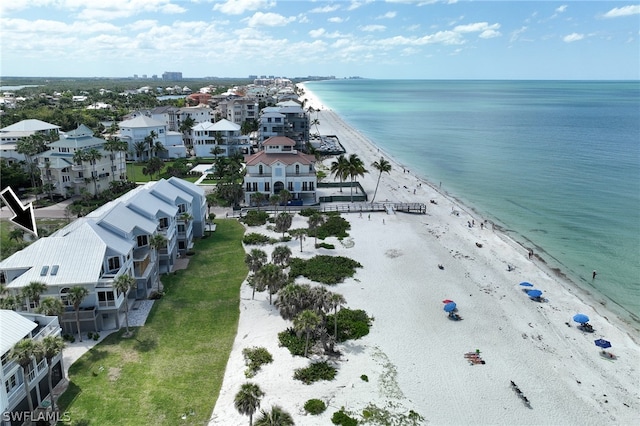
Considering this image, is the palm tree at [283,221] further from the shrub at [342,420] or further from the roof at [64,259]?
the shrub at [342,420]

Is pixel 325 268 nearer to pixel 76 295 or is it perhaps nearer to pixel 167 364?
pixel 167 364

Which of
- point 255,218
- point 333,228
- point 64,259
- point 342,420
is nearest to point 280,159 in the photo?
point 255,218

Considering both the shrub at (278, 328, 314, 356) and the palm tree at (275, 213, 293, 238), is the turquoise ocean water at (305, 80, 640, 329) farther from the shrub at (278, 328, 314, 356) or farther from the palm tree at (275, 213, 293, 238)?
the palm tree at (275, 213, 293, 238)

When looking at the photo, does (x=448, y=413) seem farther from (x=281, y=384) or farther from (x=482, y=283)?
(x=482, y=283)

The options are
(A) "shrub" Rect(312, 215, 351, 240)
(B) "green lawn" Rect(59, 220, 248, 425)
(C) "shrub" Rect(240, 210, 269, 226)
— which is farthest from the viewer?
(C) "shrub" Rect(240, 210, 269, 226)

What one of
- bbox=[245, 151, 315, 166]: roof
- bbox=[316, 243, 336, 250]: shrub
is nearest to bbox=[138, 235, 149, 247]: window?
bbox=[316, 243, 336, 250]: shrub

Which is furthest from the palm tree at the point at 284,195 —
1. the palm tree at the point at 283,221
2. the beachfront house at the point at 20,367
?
the beachfront house at the point at 20,367
